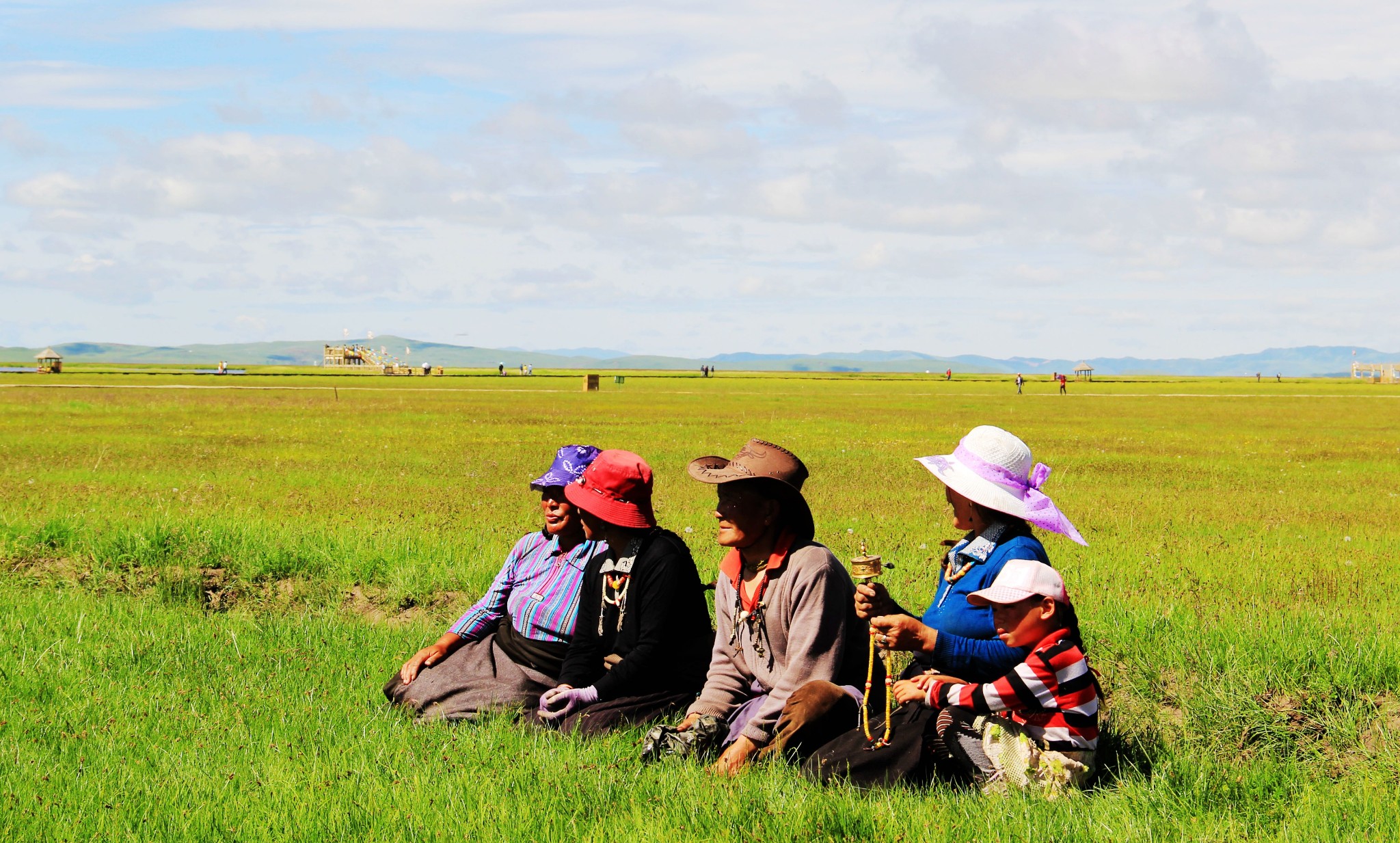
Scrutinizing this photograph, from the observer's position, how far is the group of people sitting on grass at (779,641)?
4.80 meters

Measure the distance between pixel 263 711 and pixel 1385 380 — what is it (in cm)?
14678

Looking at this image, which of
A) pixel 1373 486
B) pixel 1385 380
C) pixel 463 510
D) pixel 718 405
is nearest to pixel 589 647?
pixel 463 510

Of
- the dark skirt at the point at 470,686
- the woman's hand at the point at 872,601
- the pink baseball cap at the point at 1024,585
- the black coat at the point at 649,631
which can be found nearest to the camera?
the pink baseball cap at the point at 1024,585

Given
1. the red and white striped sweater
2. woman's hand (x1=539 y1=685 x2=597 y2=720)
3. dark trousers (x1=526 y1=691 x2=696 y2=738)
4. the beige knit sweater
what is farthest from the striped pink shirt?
the red and white striped sweater

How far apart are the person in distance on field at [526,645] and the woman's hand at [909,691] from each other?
1.89 m

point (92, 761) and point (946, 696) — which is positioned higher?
point (946, 696)

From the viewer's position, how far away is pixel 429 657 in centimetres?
670

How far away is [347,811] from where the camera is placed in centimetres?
480

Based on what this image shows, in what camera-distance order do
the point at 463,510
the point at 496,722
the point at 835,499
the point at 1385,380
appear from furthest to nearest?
the point at 1385,380 < the point at 835,499 < the point at 463,510 < the point at 496,722

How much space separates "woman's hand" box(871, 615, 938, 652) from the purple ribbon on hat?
0.67 meters

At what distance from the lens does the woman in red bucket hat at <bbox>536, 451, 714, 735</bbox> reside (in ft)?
19.6

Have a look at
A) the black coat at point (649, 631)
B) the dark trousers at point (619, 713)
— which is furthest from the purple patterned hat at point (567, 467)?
the dark trousers at point (619, 713)

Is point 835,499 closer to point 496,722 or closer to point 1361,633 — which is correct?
point 1361,633

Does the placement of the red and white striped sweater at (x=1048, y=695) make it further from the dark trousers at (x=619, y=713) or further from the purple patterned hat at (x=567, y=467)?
the purple patterned hat at (x=567, y=467)
